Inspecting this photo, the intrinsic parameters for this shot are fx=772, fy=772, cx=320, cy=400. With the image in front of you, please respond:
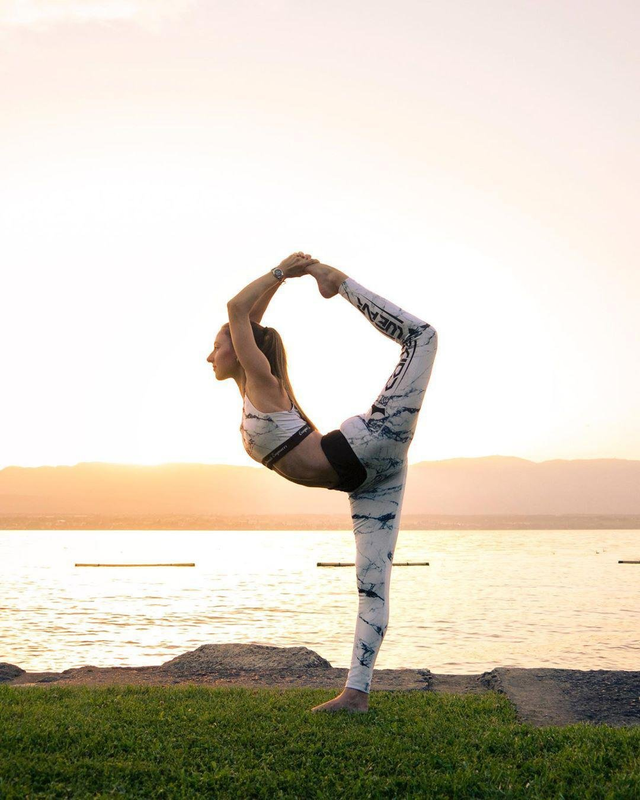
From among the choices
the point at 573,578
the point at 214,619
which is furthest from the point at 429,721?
the point at 573,578

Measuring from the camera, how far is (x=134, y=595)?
36719mm

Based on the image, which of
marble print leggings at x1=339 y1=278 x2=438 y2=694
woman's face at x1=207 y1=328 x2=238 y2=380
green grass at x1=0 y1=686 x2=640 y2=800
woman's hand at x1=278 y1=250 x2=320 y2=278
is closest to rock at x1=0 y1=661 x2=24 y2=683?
green grass at x1=0 y1=686 x2=640 y2=800

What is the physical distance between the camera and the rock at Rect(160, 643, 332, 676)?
950cm

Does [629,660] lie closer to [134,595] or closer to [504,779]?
[504,779]

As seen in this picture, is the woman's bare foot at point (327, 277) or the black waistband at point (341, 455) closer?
the black waistband at point (341, 455)

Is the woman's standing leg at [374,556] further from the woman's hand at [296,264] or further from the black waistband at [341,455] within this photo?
the woman's hand at [296,264]

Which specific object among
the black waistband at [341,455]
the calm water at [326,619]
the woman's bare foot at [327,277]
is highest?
the woman's bare foot at [327,277]

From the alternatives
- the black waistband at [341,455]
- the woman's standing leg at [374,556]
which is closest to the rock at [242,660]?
the woman's standing leg at [374,556]

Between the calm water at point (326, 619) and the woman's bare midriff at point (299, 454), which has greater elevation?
the woman's bare midriff at point (299, 454)

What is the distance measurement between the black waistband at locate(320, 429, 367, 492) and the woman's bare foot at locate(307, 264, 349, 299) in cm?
94

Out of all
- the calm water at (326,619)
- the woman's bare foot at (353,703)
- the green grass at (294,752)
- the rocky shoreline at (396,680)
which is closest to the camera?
the green grass at (294,752)

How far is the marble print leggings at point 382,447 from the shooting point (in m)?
4.84

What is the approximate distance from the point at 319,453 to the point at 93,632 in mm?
17692

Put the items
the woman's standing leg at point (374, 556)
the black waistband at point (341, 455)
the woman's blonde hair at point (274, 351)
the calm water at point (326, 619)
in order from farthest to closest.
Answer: the calm water at point (326, 619) → the woman's standing leg at point (374, 556) → the woman's blonde hair at point (274, 351) → the black waistband at point (341, 455)
